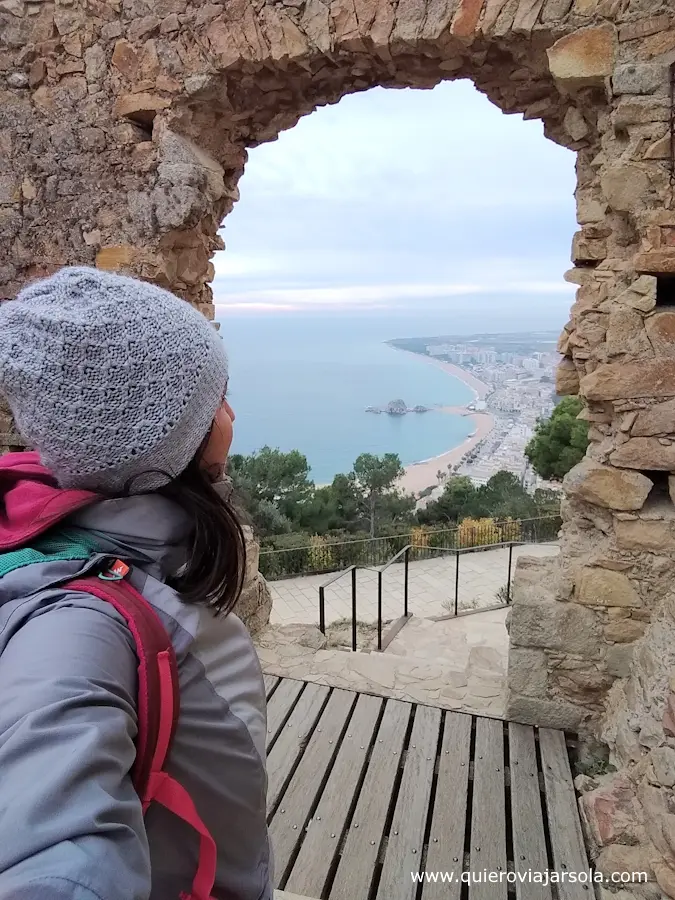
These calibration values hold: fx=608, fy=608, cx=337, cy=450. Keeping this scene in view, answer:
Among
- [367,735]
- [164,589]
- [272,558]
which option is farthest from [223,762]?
[272,558]

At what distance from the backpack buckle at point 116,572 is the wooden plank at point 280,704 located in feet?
7.08

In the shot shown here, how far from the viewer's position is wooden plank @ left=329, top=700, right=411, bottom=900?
6.82 feet

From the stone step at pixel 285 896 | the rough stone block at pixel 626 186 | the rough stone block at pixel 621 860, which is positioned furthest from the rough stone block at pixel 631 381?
the stone step at pixel 285 896

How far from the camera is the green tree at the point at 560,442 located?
12.2 metres

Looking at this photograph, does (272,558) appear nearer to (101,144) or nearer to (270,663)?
(270,663)

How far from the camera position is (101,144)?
3109 mm

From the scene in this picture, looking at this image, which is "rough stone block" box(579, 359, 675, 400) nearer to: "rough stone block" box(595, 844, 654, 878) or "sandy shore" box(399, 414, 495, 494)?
"rough stone block" box(595, 844, 654, 878)

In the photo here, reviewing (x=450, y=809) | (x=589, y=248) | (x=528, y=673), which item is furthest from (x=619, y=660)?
(x=589, y=248)

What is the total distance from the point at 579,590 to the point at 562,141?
82.3 inches

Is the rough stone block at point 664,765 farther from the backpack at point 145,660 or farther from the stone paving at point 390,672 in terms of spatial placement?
the backpack at point 145,660

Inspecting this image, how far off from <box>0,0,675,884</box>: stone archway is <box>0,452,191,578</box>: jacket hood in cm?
204

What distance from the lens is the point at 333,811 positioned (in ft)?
7.72

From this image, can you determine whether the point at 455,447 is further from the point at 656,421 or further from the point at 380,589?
the point at 656,421

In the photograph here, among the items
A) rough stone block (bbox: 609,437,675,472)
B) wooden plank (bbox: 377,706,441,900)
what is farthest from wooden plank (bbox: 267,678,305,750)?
rough stone block (bbox: 609,437,675,472)
